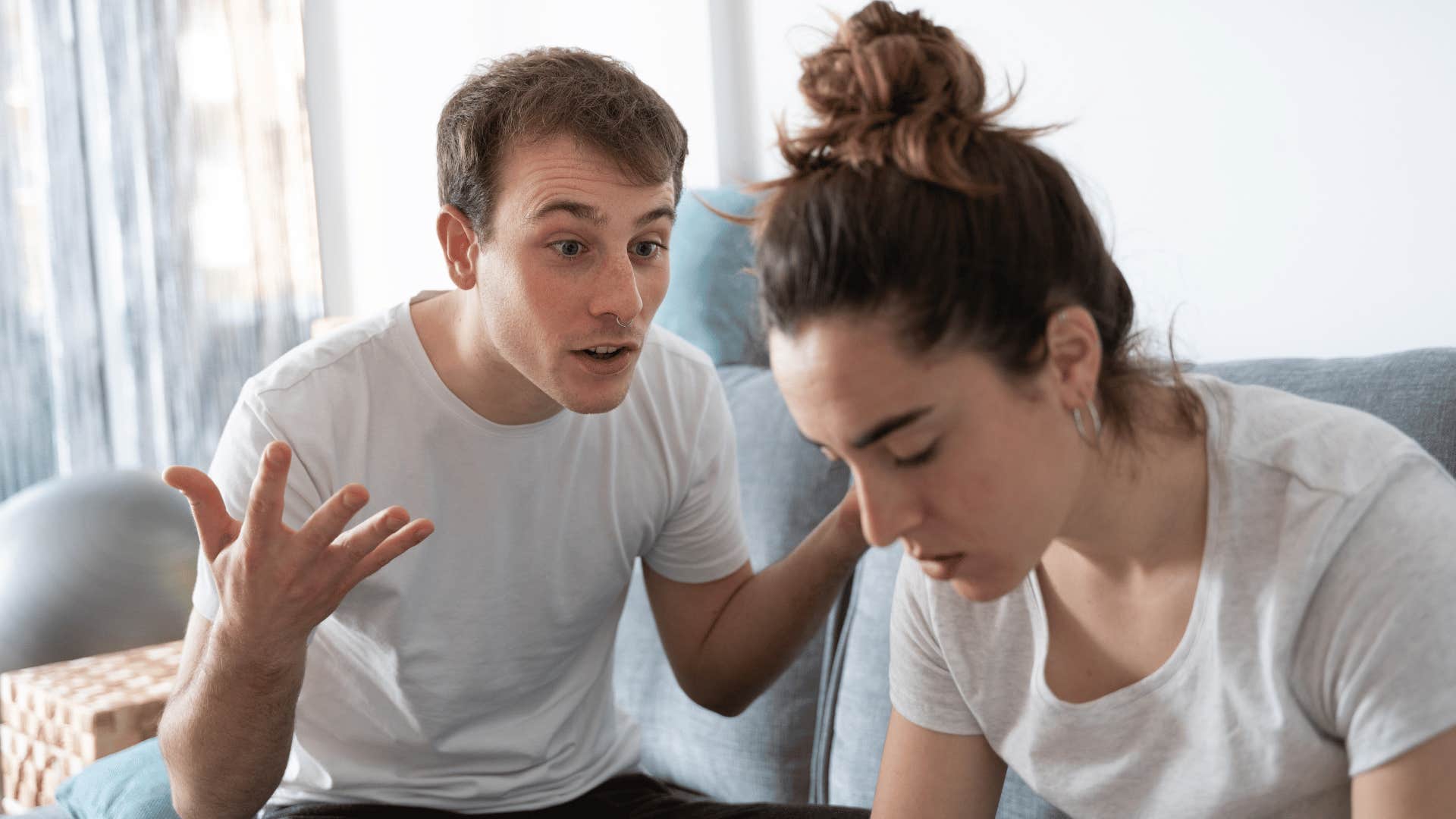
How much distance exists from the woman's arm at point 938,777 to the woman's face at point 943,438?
0.91 feet

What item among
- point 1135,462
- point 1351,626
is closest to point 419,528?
point 1135,462

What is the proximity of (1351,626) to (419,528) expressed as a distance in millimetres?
726

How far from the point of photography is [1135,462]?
39.6 inches

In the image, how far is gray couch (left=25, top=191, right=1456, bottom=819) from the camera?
1613 millimetres

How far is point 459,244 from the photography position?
1533 mm

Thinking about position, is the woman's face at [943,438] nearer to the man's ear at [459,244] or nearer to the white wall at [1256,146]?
the white wall at [1256,146]

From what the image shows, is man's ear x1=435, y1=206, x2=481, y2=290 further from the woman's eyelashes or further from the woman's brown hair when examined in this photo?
the woman's eyelashes

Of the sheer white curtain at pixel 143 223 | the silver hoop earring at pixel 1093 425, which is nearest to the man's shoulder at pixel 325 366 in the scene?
the silver hoop earring at pixel 1093 425

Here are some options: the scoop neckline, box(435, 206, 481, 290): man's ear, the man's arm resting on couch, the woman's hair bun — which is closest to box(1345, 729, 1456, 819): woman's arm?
the scoop neckline

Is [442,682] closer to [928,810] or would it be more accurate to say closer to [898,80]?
[928,810]

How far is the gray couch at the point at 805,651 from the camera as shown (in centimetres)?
161

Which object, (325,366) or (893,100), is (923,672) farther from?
(325,366)

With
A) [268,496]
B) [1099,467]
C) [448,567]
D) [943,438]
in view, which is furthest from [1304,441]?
[448,567]

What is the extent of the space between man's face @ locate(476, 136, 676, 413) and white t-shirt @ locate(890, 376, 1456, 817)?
20.4 inches
